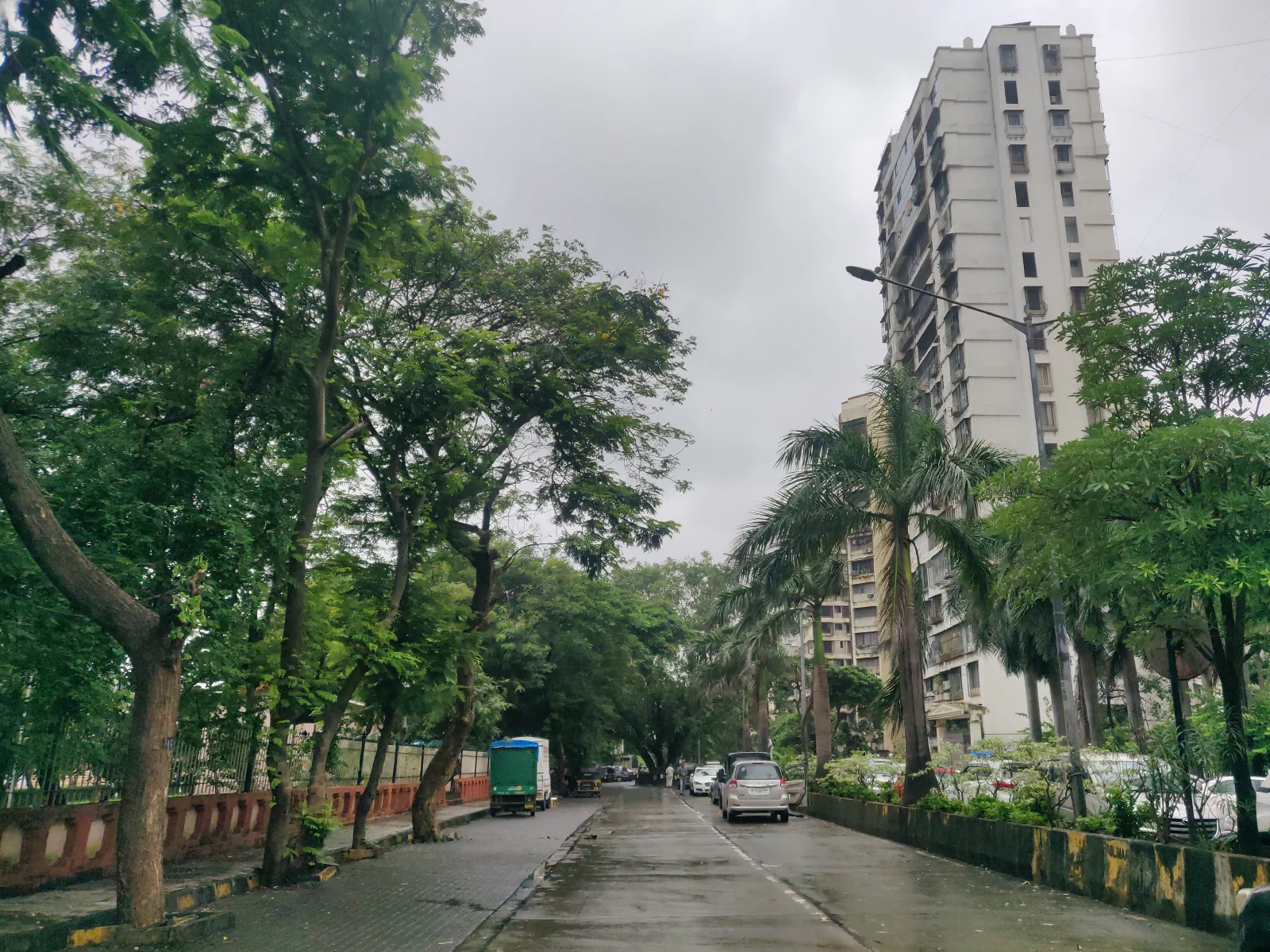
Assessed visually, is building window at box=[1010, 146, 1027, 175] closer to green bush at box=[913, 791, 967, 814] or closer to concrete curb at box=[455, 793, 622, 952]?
green bush at box=[913, 791, 967, 814]

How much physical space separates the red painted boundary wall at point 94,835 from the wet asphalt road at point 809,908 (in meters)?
5.45

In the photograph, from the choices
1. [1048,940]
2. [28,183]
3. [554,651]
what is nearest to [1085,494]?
[1048,940]

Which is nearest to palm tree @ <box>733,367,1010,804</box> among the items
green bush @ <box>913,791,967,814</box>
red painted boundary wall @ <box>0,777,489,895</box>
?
green bush @ <box>913,791,967,814</box>

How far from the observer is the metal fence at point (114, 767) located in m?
11.3

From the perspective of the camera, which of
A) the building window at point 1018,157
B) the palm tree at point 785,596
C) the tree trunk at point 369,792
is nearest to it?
the tree trunk at point 369,792

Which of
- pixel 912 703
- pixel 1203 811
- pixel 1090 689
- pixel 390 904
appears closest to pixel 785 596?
pixel 1090 689

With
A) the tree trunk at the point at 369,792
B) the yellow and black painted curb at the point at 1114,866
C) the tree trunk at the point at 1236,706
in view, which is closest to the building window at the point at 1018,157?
the yellow and black painted curb at the point at 1114,866

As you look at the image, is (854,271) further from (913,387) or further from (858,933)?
(858,933)

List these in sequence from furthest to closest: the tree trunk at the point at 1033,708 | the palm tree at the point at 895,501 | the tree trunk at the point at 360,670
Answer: the tree trunk at the point at 1033,708 → the palm tree at the point at 895,501 → the tree trunk at the point at 360,670

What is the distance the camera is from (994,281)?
53.1m

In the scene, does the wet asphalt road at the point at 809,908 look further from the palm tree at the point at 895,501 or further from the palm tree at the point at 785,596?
the palm tree at the point at 785,596

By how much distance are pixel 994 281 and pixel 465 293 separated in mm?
40909

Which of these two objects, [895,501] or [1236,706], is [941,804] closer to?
[895,501]

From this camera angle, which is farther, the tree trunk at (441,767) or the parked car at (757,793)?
the parked car at (757,793)
